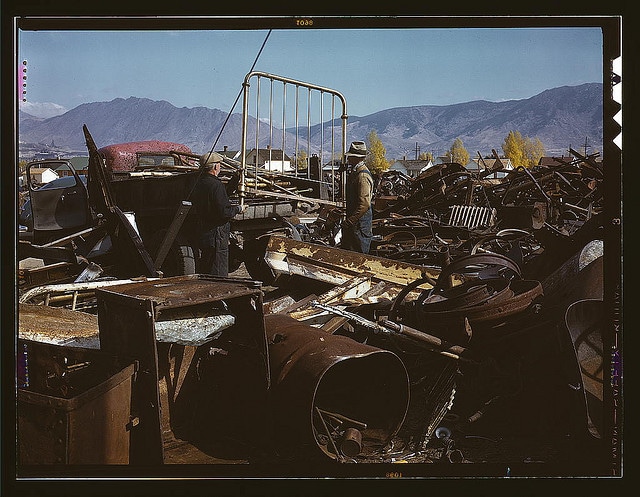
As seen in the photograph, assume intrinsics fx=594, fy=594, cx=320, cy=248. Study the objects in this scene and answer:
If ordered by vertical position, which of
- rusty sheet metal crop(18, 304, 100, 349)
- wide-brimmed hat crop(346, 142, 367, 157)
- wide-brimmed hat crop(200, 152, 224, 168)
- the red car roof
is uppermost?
the red car roof

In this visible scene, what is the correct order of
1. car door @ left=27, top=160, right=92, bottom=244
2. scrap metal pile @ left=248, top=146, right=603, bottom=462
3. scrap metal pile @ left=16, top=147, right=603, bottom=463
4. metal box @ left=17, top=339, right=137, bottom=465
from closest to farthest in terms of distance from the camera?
metal box @ left=17, top=339, right=137, bottom=465
scrap metal pile @ left=16, top=147, right=603, bottom=463
scrap metal pile @ left=248, top=146, right=603, bottom=462
car door @ left=27, top=160, right=92, bottom=244

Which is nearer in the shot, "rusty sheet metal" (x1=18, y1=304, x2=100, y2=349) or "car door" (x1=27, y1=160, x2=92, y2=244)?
"rusty sheet metal" (x1=18, y1=304, x2=100, y2=349)

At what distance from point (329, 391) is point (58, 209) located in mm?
6122

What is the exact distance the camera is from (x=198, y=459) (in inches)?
131

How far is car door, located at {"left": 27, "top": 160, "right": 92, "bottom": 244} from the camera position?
8406 millimetres

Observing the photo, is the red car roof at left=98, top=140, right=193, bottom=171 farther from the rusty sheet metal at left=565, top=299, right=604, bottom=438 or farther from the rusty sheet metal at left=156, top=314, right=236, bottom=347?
the rusty sheet metal at left=565, top=299, right=604, bottom=438

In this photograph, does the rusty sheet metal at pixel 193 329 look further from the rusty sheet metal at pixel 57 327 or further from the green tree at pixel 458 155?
the green tree at pixel 458 155

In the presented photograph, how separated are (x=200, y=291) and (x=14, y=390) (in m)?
1.05

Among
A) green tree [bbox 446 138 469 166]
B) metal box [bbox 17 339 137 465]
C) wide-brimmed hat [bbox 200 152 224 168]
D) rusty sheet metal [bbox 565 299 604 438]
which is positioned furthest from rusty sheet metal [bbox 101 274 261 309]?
green tree [bbox 446 138 469 166]

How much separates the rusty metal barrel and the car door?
548cm

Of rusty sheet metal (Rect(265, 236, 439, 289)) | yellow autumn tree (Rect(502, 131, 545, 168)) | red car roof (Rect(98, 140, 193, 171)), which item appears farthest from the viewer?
yellow autumn tree (Rect(502, 131, 545, 168))

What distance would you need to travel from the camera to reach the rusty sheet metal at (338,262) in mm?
5691

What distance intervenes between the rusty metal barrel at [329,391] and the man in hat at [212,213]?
130 inches

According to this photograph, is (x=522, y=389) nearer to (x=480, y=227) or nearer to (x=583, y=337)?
(x=583, y=337)
